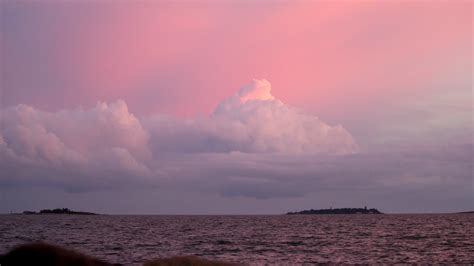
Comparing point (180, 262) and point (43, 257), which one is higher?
point (43, 257)

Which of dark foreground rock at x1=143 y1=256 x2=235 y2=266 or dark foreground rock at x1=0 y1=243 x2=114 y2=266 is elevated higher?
dark foreground rock at x1=0 y1=243 x2=114 y2=266

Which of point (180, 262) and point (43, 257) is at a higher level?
point (43, 257)

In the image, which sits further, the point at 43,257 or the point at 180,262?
the point at 180,262

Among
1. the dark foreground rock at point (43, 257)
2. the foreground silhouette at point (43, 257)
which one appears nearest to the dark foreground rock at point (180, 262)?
the foreground silhouette at point (43, 257)

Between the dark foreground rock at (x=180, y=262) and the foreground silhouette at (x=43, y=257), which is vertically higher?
the foreground silhouette at (x=43, y=257)

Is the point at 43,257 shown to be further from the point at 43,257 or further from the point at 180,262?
the point at 180,262

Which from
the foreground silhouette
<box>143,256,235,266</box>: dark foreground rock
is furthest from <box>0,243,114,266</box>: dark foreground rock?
<box>143,256,235,266</box>: dark foreground rock

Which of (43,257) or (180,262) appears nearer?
(43,257)

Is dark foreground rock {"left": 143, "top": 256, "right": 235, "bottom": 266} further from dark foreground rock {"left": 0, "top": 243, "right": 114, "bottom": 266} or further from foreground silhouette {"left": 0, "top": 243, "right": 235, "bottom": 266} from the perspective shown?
dark foreground rock {"left": 0, "top": 243, "right": 114, "bottom": 266}

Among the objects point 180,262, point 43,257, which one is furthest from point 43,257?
point 180,262

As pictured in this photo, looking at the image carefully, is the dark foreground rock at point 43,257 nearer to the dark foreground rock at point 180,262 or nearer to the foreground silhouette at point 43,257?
the foreground silhouette at point 43,257

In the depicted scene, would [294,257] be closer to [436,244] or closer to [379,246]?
[379,246]

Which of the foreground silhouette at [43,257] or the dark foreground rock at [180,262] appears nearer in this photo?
the foreground silhouette at [43,257]

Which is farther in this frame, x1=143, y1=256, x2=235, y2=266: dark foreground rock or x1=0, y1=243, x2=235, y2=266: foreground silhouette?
x1=143, y1=256, x2=235, y2=266: dark foreground rock
